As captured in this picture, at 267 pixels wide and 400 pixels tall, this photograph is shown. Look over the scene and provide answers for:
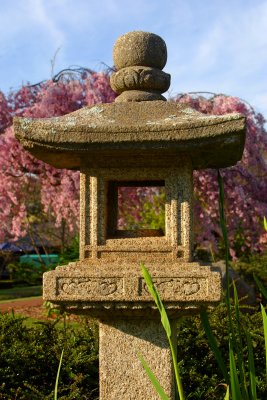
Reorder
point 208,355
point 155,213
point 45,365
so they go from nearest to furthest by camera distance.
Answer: point 45,365, point 208,355, point 155,213

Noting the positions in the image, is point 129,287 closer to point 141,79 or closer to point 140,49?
point 141,79

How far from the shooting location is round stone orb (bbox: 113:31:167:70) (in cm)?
325

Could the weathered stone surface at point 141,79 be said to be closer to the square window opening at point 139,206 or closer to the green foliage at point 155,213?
the square window opening at point 139,206

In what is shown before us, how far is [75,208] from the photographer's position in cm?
909

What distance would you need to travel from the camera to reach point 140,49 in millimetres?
3256

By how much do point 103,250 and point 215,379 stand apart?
6.09 ft

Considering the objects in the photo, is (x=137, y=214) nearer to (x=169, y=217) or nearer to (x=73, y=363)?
(x=73, y=363)

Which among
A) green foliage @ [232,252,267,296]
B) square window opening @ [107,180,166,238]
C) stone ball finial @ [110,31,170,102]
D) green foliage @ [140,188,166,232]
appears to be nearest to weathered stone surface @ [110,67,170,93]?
stone ball finial @ [110,31,170,102]

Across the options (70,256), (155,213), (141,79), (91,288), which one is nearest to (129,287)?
(91,288)

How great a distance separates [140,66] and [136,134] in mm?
689

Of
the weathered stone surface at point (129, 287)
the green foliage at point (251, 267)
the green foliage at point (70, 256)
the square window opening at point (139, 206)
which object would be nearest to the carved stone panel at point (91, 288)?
Result: the weathered stone surface at point (129, 287)

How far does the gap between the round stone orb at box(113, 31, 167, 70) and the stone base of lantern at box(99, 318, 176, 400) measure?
1684mm

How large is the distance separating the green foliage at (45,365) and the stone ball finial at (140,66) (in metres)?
2.25

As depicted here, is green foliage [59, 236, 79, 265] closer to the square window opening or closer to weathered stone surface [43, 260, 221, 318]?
the square window opening
